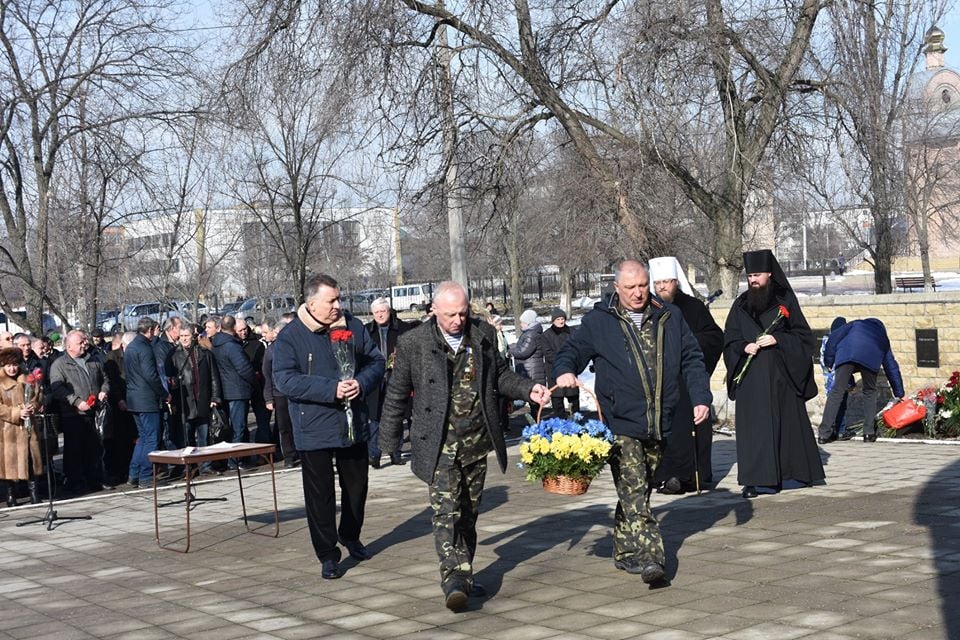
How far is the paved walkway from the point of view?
22.8ft

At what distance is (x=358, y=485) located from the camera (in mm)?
9031

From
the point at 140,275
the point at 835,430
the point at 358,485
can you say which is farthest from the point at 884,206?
the point at 140,275

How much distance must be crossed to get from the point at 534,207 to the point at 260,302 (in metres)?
16.4

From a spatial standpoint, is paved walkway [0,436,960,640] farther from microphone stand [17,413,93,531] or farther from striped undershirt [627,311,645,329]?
striped undershirt [627,311,645,329]

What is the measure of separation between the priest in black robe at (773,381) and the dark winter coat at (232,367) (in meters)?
7.40

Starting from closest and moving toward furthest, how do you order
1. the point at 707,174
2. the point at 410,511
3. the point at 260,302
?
the point at 410,511 < the point at 707,174 < the point at 260,302

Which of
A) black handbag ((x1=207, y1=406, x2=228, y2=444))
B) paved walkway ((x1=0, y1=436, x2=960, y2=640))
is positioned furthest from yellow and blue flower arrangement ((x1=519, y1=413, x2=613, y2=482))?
black handbag ((x1=207, y1=406, x2=228, y2=444))

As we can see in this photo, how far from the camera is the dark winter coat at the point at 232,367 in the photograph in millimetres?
16266

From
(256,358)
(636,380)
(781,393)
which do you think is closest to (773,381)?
(781,393)

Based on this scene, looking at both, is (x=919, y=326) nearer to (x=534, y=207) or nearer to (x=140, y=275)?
(x=534, y=207)

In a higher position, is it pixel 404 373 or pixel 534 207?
pixel 534 207

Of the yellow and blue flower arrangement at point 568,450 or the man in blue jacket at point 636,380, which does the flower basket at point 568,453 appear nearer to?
the yellow and blue flower arrangement at point 568,450

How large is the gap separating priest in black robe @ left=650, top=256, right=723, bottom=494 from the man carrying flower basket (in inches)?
106

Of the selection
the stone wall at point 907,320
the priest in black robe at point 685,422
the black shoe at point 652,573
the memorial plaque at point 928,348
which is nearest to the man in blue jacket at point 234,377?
the priest in black robe at point 685,422
